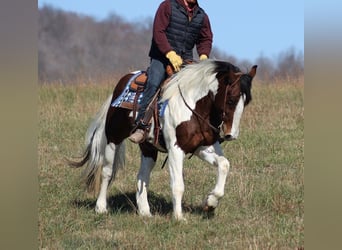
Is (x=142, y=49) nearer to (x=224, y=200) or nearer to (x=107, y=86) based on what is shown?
(x=107, y=86)

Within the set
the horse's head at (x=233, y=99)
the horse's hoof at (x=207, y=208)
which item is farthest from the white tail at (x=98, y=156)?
the horse's head at (x=233, y=99)

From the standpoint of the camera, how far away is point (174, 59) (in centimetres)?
627

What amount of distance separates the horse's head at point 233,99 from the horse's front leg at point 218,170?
1.02 ft

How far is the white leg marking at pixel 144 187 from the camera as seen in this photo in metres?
6.67

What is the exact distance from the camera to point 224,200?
6.93m

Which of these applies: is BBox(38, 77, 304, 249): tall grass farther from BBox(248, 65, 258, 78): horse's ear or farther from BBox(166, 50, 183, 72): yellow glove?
BBox(166, 50, 183, 72): yellow glove

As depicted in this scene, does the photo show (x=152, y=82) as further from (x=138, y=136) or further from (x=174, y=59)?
(x=138, y=136)

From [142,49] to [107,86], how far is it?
111ft

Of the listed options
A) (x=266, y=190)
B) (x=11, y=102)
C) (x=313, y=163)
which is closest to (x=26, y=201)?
(x=11, y=102)

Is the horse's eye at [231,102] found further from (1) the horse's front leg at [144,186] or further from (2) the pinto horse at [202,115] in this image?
(1) the horse's front leg at [144,186]

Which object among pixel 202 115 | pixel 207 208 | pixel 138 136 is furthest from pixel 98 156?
pixel 207 208

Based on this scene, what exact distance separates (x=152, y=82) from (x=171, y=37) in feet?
1.76

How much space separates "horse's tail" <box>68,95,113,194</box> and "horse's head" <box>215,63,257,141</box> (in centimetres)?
191

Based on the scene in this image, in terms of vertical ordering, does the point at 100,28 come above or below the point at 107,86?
below
